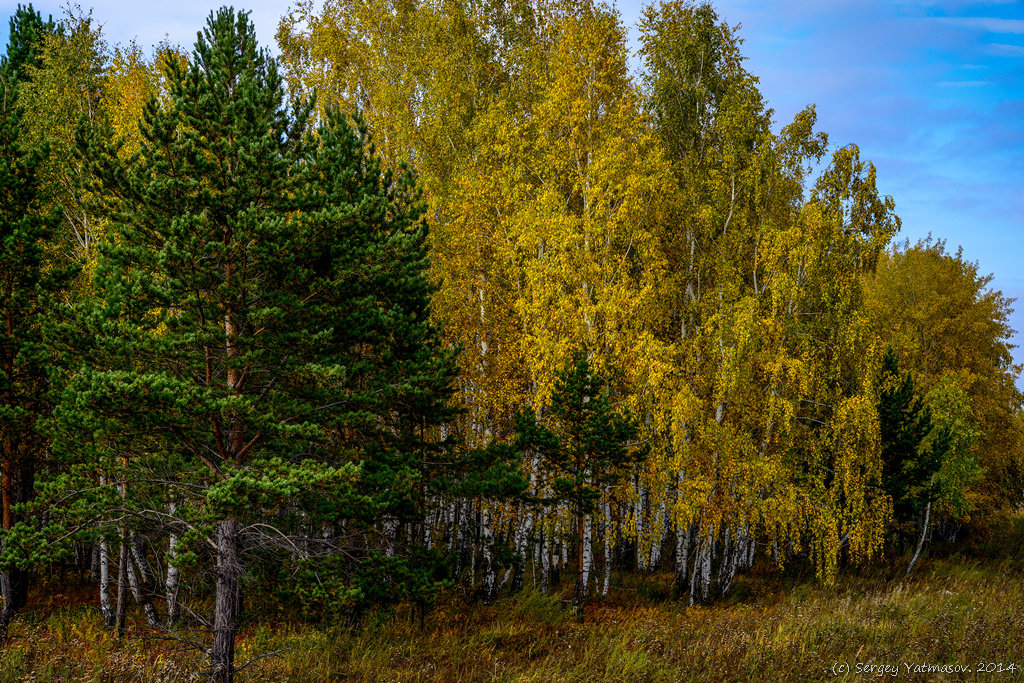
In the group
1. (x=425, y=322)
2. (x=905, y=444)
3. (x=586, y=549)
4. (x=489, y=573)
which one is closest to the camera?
(x=425, y=322)

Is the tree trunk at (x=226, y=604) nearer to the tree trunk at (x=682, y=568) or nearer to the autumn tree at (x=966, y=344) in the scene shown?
the tree trunk at (x=682, y=568)

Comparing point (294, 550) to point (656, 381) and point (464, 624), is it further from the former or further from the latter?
point (656, 381)

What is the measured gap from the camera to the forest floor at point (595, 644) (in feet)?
32.0

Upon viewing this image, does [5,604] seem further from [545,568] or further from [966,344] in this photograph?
[966,344]

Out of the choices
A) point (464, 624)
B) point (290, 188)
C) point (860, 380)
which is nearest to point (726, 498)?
point (860, 380)

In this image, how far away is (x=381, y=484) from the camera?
1120 cm

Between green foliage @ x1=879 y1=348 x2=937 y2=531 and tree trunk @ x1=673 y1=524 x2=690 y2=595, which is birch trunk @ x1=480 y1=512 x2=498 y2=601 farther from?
green foliage @ x1=879 y1=348 x2=937 y2=531

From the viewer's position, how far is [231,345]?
10.0 meters

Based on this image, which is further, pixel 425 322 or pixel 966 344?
pixel 966 344

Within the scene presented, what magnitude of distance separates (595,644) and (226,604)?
6.37m

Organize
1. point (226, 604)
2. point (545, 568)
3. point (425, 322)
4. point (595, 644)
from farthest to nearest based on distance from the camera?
point (545, 568) < point (425, 322) < point (595, 644) < point (226, 604)

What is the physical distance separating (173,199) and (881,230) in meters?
17.5

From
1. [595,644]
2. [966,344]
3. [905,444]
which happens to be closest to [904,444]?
[905,444]

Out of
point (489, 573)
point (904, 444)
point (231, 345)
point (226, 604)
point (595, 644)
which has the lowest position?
point (595, 644)
